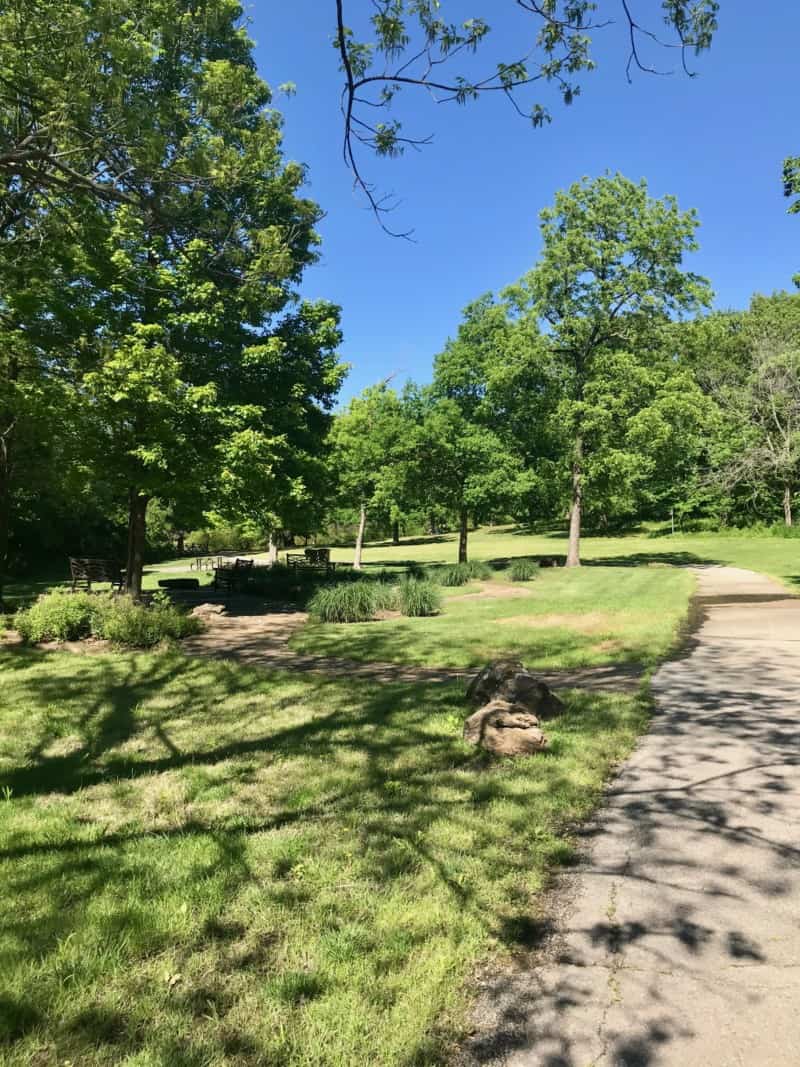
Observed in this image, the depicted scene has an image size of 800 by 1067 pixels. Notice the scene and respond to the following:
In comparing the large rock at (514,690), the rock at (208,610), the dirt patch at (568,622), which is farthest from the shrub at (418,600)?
the large rock at (514,690)

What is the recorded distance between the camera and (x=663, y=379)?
2520cm

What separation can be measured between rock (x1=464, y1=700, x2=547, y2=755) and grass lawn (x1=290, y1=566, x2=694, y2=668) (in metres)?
3.28

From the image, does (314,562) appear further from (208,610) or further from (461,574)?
(208,610)

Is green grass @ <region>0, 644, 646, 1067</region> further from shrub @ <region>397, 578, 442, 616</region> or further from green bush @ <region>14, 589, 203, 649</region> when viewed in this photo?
shrub @ <region>397, 578, 442, 616</region>

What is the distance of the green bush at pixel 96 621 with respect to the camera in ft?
32.6

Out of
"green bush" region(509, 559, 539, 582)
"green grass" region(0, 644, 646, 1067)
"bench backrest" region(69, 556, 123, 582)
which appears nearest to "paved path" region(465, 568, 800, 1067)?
"green grass" region(0, 644, 646, 1067)

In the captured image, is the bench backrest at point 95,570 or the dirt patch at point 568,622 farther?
the bench backrest at point 95,570

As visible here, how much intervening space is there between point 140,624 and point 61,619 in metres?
1.38

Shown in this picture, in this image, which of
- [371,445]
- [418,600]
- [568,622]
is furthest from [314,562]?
[568,622]

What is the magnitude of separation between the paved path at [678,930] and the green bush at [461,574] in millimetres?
14829

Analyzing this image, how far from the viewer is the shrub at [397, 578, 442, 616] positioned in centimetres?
1386

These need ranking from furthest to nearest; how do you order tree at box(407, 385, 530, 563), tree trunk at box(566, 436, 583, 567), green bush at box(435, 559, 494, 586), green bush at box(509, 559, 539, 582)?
tree trunk at box(566, 436, 583, 567) → tree at box(407, 385, 530, 563) → green bush at box(509, 559, 539, 582) → green bush at box(435, 559, 494, 586)

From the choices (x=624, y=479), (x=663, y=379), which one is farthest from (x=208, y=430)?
(x=663, y=379)

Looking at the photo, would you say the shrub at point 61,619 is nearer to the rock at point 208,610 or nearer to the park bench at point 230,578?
the rock at point 208,610
